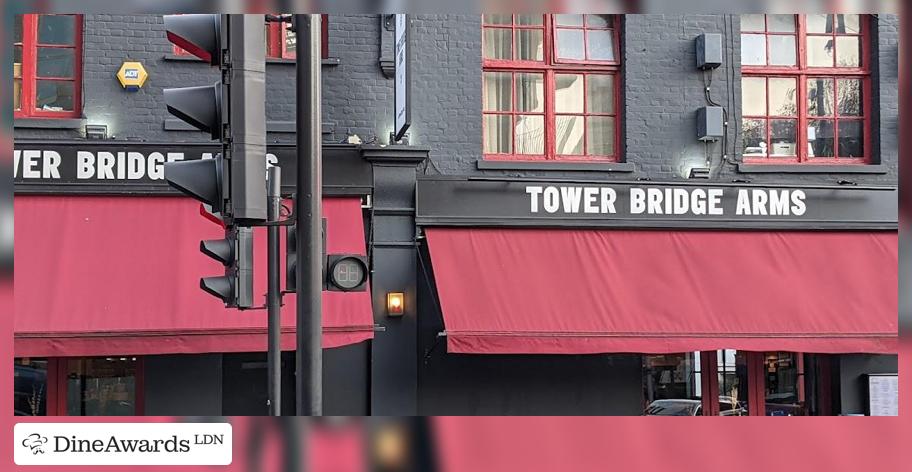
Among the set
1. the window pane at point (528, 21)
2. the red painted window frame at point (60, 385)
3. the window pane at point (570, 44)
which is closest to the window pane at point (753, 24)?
the window pane at point (570, 44)

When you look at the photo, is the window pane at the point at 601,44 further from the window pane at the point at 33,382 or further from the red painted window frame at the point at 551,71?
the window pane at the point at 33,382

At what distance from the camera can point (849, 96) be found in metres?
11.5

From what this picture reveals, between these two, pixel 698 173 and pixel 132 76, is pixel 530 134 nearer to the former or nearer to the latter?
pixel 698 173

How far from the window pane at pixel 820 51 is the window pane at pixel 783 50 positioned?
0.18m

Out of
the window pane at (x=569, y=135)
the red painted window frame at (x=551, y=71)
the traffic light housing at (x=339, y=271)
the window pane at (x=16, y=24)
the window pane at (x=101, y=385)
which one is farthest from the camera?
the window pane at (x=569, y=135)

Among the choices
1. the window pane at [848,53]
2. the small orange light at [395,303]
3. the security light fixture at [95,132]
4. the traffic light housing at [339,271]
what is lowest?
the small orange light at [395,303]

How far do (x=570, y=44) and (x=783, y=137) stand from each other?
2.62 metres

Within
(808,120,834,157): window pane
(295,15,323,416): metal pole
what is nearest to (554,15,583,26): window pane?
(808,120,834,157): window pane

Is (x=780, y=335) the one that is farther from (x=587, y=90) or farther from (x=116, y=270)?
(x=116, y=270)

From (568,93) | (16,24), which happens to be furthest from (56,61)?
(16,24)

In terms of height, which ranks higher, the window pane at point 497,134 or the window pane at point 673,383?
the window pane at point 497,134

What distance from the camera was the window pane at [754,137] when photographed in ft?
37.1

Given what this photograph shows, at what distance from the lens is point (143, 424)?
2643 mm

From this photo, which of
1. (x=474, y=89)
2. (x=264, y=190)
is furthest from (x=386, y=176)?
(x=264, y=190)
